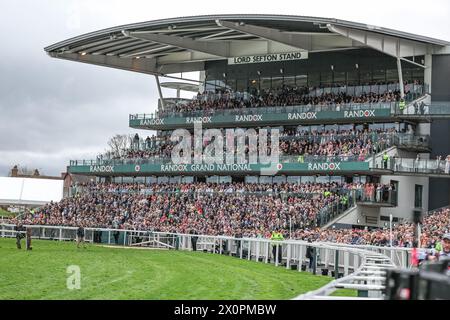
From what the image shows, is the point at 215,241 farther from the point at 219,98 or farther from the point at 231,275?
the point at 219,98

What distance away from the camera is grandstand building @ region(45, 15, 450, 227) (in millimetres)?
47500

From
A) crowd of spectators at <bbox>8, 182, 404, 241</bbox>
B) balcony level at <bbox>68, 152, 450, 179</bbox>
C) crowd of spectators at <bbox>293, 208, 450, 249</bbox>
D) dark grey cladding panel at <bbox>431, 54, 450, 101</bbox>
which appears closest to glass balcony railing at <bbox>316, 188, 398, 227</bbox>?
crowd of spectators at <bbox>8, 182, 404, 241</bbox>

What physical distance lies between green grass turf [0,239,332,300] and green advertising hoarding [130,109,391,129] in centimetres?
2269

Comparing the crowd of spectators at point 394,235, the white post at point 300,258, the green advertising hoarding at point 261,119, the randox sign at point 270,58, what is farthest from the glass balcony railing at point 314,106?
the white post at point 300,258

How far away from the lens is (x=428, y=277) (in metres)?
7.84

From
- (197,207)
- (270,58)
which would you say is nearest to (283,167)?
(197,207)

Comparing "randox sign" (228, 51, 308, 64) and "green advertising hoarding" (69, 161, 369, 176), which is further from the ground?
"randox sign" (228, 51, 308, 64)

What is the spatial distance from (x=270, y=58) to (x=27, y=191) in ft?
101

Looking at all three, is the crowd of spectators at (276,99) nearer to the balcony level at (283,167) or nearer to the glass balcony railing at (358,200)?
the balcony level at (283,167)

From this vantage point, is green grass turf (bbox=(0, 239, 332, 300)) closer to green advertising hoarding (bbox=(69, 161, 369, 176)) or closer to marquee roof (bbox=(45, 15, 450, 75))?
green advertising hoarding (bbox=(69, 161, 369, 176))

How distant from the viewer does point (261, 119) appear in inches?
2146

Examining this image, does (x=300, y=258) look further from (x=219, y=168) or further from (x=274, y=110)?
(x=274, y=110)

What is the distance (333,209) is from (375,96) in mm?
9633
